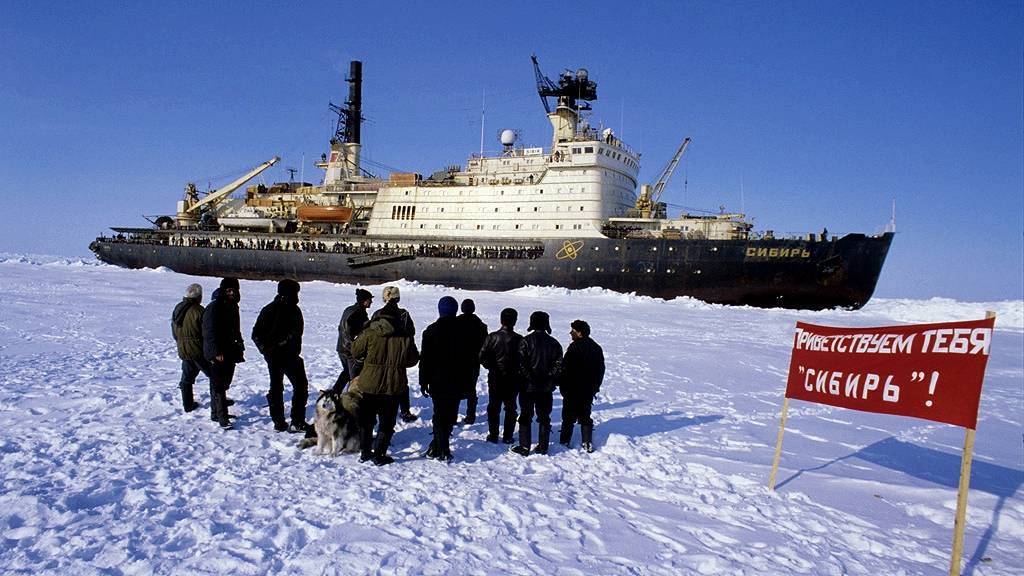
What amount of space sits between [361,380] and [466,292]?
71.1ft

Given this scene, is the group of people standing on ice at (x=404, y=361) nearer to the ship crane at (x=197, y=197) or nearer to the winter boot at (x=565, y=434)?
the winter boot at (x=565, y=434)

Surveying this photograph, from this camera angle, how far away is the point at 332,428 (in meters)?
4.38

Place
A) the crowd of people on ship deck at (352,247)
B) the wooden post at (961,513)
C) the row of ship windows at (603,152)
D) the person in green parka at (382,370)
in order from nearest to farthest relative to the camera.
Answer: the wooden post at (961,513) < the person in green parka at (382,370) < the row of ship windows at (603,152) < the crowd of people on ship deck at (352,247)

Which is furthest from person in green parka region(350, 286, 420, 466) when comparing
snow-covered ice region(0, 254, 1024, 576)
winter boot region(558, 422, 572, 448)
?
winter boot region(558, 422, 572, 448)

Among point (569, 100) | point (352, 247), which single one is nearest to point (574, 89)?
point (569, 100)

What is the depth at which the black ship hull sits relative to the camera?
71.4ft

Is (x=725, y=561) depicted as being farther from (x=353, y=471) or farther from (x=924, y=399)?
(x=353, y=471)

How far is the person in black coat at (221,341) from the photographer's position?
15.9 feet

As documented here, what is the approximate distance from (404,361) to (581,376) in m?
1.69

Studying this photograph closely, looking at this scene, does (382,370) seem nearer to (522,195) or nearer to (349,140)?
(522,195)

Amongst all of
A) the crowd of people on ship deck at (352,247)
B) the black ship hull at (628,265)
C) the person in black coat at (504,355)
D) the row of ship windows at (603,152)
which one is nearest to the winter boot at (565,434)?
the person in black coat at (504,355)

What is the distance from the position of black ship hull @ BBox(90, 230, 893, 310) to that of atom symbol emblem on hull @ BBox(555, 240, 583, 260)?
0.15ft

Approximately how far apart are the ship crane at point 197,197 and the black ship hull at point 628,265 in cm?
898

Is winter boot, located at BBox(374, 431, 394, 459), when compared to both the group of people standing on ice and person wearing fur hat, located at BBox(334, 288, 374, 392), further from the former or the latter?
person wearing fur hat, located at BBox(334, 288, 374, 392)
